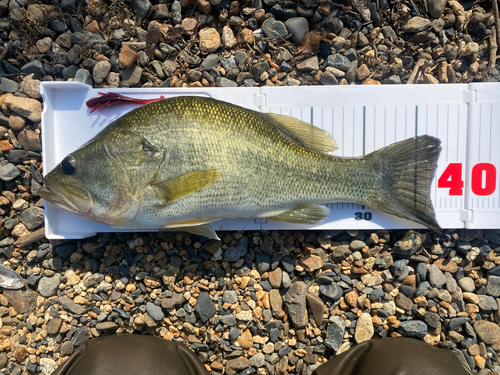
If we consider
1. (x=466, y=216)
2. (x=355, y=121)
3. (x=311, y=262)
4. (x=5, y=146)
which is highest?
(x=355, y=121)

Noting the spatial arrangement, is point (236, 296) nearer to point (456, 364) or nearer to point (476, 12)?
point (456, 364)

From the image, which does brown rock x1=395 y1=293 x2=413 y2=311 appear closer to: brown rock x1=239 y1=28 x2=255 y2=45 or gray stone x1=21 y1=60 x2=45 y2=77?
brown rock x1=239 y1=28 x2=255 y2=45

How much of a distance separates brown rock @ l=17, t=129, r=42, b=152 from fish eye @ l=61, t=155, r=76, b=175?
32.9 inches

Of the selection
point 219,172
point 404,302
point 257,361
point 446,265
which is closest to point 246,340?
point 257,361

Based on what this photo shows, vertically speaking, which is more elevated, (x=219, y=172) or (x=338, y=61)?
(x=338, y=61)

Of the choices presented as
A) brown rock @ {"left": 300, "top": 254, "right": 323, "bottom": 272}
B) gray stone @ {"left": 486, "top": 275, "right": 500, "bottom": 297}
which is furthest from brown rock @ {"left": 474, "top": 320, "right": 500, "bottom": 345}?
brown rock @ {"left": 300, "top": 254, "right": 323, "bottom": 272}

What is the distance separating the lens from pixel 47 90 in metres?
2.75

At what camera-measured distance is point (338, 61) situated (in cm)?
284

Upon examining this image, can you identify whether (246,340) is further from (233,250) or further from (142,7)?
(142,7)

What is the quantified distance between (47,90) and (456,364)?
4.25 m

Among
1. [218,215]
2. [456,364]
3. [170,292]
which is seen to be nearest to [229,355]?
[170,292]

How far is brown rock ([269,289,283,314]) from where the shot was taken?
2.78 m

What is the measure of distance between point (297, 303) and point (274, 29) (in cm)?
248

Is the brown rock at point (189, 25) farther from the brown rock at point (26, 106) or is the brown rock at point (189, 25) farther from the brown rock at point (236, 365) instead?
the brown rock at point (236, 365)
